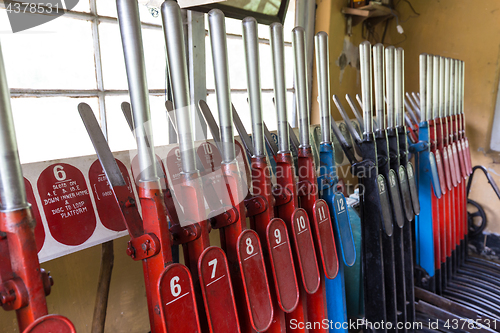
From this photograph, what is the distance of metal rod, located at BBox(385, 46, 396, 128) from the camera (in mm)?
998

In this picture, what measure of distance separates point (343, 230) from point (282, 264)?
24cm

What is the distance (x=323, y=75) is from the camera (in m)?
0.79

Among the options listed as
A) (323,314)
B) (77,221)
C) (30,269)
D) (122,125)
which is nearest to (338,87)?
(122,125)

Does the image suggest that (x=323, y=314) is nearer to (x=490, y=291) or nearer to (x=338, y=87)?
(x=490, y=291)

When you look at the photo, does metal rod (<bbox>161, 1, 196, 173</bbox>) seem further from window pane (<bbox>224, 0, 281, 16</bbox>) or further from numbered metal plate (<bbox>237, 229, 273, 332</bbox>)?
window pane (<bbox>224, 0, 281, 16</bbox>)

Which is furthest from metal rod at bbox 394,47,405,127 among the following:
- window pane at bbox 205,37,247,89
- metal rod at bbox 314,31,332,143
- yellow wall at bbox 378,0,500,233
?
yellow wall at bbox 378,0,500,233

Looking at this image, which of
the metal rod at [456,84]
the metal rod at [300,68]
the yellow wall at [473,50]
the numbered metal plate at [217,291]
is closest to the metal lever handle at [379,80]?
the metal rod at [300,68]

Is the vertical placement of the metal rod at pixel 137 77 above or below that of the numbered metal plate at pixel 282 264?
above

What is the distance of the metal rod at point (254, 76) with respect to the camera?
0.61 meters

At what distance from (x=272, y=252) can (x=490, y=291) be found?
1.50 m

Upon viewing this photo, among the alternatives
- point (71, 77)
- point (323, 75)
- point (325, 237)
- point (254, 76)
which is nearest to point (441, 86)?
point (323, 75)

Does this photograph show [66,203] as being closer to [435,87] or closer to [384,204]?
[384,204]

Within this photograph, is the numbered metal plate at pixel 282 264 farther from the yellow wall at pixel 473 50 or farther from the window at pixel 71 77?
the yellow wall at pixel 473 50

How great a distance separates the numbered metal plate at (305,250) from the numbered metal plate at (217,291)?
0.19 meters
